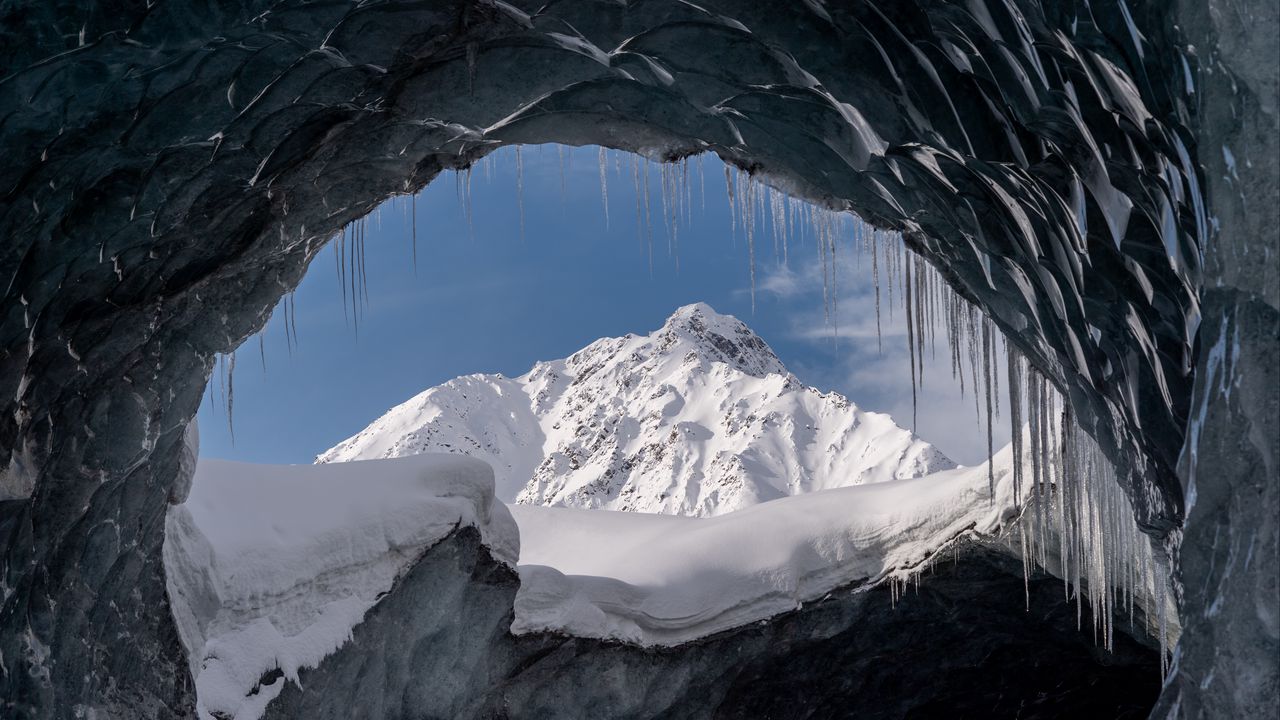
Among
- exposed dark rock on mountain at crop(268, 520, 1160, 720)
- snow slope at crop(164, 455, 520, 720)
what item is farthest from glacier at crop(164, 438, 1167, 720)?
exposed dark rock on mountain at crop(268, 520, 1160, 720)

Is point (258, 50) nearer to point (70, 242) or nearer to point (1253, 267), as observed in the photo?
point (70, 242)

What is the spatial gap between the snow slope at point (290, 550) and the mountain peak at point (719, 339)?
145245mm

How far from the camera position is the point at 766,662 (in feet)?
38.6

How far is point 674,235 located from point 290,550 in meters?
4.08

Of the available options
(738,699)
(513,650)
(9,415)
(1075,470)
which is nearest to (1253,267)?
(1075,470)

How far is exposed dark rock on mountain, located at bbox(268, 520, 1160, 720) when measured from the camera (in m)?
9.63

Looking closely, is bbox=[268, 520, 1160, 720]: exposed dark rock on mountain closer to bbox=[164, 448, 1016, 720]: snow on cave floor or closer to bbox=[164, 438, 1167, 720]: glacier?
bbox=[164, 438, 1167, 720]: glacier

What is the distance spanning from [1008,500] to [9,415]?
8.60m

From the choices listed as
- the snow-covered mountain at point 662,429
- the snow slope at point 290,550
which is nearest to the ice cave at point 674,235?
the snow slope at point 290,550

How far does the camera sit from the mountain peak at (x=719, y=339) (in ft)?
520

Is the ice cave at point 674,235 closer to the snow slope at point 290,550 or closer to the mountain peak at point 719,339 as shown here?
the snow slope at point 290,550

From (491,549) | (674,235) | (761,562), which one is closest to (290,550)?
(491,549)

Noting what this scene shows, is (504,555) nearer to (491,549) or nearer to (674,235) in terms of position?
(491,549)

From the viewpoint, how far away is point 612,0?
4.59 meters
